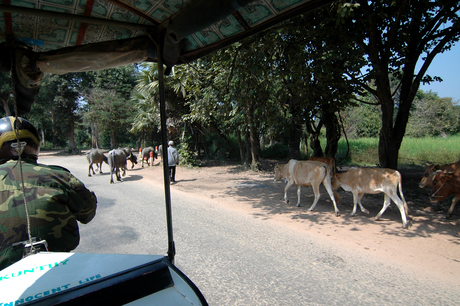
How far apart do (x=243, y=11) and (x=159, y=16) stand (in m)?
0.78

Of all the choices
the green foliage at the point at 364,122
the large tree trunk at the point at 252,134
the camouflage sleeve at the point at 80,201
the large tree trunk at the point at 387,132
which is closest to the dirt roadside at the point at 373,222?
the large tree trunk at the point at 387,132

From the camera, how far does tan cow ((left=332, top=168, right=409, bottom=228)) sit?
19.9 feet

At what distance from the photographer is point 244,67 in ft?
27.1

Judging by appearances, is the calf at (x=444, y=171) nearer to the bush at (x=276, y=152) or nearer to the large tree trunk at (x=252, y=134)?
the large tree trunk at (x=252, y=134)

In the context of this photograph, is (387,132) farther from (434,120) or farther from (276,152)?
(434,120)

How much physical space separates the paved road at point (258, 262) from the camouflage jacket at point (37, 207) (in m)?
2.08

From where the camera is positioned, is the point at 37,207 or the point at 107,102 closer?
the point at 37,207

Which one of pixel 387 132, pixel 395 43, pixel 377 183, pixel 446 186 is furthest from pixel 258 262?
pixel 395 43

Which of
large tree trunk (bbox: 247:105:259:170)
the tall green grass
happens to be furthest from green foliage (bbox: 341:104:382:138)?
large tree trunk (bbox: 247:105:259:170)

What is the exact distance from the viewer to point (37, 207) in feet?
6.14

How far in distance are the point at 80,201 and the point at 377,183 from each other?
6404 mm

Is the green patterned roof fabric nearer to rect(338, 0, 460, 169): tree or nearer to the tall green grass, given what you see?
rect(338, 0, 460, 169): tree

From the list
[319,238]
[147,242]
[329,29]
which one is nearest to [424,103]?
[329,29]

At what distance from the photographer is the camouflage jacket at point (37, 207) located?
1.80 meters
